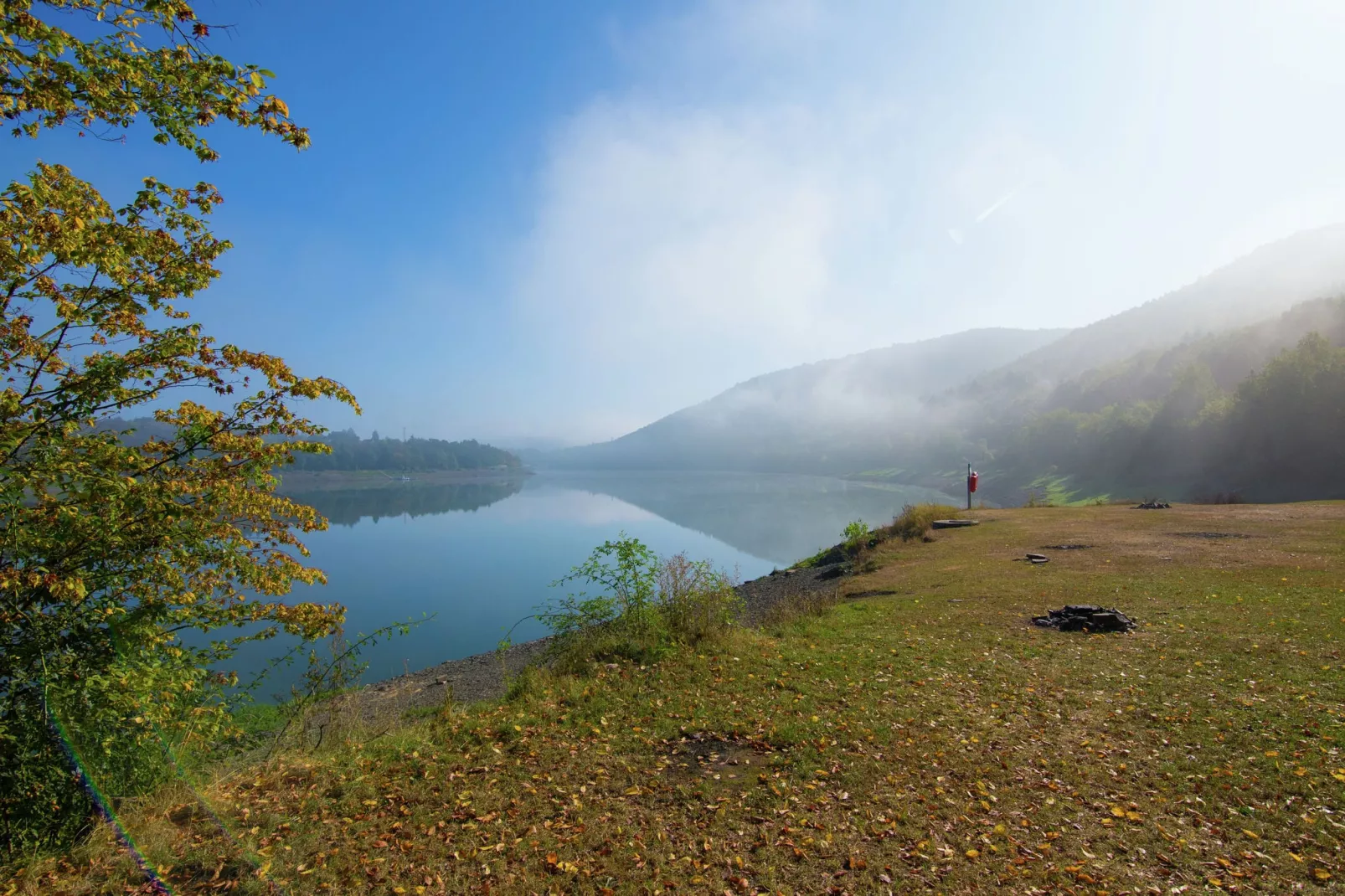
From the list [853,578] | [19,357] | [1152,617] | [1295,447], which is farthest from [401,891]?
[1295,447]

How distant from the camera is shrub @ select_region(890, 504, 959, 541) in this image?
25.8 m

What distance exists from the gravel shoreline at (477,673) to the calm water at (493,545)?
100cm

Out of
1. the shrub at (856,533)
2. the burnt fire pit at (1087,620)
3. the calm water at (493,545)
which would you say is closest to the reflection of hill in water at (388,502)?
the calm water at (493,545)

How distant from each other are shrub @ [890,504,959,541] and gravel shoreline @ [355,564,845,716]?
428cm

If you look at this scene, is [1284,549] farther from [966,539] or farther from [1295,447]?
[1295,447]

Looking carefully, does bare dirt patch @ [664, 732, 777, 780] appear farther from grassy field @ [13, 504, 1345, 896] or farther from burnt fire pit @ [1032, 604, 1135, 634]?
burnt fire pit @ [1032, 604, 1135, 634]

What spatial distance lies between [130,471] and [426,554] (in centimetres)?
4211

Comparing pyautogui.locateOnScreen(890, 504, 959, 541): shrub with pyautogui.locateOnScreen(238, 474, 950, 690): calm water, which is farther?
pyautogui.locateOnScreen(890, 504, 959, 541): shrub

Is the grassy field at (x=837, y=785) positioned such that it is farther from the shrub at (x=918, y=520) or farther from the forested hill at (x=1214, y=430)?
the forested hill at (x=1214, y=430)

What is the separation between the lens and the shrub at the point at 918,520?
25.8 m

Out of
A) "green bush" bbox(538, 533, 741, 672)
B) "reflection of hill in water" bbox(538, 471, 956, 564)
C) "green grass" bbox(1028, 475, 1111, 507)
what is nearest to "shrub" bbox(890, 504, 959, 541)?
"reflection of hill in water" bbox(538, 471, 956, 564)

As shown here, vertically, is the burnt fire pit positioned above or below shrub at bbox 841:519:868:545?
above

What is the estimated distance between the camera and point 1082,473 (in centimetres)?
9206

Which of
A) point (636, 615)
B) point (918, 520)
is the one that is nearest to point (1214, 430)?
point (918, 520)
